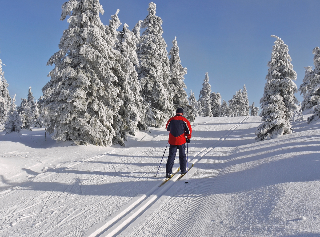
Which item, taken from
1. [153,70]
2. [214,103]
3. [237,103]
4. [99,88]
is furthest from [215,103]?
[99,88]

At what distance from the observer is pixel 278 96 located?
572 inches

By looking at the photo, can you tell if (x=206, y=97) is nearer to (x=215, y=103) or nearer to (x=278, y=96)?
(x=215, y=103)

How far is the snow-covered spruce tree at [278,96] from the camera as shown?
14148 mm

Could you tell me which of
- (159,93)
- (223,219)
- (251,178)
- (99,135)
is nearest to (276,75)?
(159,93)

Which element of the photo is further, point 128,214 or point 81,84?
point 81,84

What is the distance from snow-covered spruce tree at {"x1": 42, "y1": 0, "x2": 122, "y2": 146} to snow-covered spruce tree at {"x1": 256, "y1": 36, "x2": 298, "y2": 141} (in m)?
11.1

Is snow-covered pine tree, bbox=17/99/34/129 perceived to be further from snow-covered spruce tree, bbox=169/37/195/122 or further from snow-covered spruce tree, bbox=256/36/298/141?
snow-covered spruce tree, bbox=256/36/298/141

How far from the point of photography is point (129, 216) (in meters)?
3.96

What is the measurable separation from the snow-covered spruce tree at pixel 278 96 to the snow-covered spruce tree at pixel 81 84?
11051mm

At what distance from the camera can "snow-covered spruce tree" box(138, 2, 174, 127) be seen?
69.3 ft

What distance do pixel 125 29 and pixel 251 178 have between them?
1741cm

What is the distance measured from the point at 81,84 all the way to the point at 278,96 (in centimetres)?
1376

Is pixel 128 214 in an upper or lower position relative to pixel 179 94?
lower

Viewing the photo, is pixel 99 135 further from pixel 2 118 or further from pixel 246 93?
pixel 246 93
